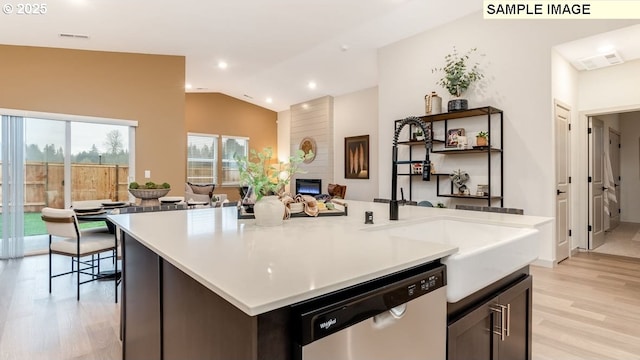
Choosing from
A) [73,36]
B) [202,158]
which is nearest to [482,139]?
[73,36]

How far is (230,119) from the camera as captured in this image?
9.33m

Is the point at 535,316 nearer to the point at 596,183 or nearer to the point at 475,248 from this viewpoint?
the point at 475,248

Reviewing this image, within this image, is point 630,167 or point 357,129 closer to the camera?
point 630,167

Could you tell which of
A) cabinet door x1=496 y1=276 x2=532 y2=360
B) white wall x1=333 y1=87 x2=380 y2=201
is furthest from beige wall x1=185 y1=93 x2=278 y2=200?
cabinet door x1=496 y1=276 x2=532 y2=360

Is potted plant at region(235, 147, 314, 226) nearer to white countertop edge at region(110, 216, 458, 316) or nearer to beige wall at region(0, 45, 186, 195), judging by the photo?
white countertop edge at region(110, 216, 458, 316)

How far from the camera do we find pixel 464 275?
3.66ft

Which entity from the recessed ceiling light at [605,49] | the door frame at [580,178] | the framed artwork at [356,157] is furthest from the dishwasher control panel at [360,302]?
the framed artwork at [356,157]

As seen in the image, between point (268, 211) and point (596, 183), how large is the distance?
6.04 meters

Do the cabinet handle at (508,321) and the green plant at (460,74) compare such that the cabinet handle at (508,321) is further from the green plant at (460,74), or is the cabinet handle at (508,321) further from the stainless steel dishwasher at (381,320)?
the green plant at (460,74)

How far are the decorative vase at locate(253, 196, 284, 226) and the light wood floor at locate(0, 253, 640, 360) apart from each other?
1.54 m

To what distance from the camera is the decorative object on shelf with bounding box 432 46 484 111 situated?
4.41m

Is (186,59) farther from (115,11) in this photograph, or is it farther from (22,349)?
(22,349)

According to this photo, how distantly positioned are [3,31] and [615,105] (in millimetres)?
8235

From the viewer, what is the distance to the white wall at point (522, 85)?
3.97 metres
